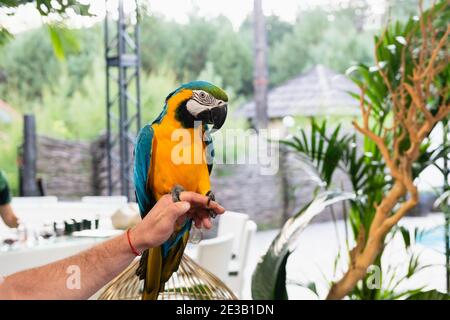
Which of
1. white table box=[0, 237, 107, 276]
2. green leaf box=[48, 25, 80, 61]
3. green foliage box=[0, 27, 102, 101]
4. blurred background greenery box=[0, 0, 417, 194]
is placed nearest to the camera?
green leaf box=[48, 25, 80, 61]

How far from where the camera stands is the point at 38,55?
16.1ft

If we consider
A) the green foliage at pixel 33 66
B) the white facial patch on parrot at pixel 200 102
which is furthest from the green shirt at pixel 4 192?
the green foliage at pixel 33 66

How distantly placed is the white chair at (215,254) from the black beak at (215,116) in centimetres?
105

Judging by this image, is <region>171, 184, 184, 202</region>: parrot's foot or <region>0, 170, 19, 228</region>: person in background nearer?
A: <region>171, 184, 184, 202</region>: parrot's foot

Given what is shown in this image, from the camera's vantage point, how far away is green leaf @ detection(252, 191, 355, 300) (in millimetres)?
1313

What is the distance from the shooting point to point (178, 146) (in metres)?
0.67

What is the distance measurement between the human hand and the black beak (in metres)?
0.08

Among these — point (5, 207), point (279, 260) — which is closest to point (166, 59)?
point (279, 260)

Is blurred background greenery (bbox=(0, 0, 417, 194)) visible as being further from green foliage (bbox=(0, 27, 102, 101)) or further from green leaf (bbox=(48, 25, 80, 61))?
green leaf (bbox=(48, 25, 80, 61))

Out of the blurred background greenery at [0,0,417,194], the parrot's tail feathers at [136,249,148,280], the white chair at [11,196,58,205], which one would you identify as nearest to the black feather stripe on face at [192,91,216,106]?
the parrot's tail feathers at [136,249,148,280]

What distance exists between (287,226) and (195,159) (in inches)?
27.7

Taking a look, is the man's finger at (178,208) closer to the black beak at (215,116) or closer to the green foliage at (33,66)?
the black beak at (215,116)

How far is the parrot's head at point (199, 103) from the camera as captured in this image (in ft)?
2.11
